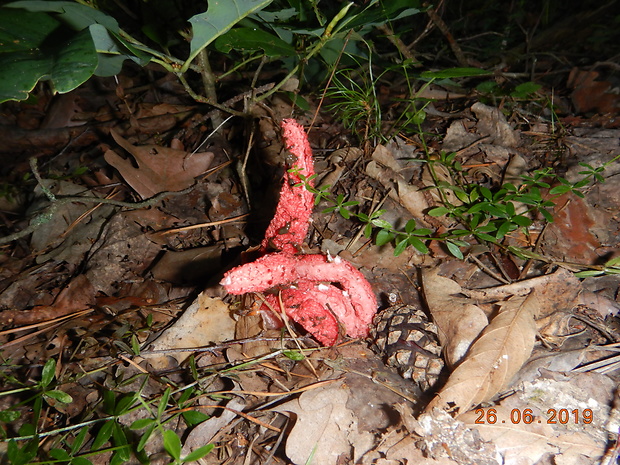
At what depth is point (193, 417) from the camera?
1.57 metres

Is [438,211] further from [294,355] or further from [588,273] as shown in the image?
[294,355]

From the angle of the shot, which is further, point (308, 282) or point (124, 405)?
point (308, 282)

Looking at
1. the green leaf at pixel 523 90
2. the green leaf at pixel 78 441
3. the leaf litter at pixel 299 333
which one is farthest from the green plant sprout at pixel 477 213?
the green leaf at pixel 78 441

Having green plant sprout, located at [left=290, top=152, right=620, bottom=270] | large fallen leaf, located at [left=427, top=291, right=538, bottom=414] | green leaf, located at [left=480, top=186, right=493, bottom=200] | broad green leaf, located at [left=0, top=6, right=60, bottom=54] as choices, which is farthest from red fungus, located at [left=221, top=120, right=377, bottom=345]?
broad green leaf, located at [left=0, top=6, right=60, bottom=54]

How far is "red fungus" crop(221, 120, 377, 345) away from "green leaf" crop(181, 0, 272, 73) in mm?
606

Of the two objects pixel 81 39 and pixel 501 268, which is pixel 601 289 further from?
pixel 81 39

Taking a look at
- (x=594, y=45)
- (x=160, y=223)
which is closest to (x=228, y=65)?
(x=160, y=223)

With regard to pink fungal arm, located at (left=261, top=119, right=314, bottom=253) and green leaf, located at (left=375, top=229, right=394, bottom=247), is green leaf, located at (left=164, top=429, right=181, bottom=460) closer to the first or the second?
pink fungal arm, located at (left=261, top=119, right=314, bottom=253)

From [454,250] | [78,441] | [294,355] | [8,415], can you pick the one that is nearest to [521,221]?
[454,250]

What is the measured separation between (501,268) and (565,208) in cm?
62

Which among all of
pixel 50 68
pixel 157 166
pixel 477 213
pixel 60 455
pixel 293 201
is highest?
pixel 50 68

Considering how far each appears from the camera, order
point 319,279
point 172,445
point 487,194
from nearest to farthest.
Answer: point 172,445
point 319,279
point 487,194

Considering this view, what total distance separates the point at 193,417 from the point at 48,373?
717mm

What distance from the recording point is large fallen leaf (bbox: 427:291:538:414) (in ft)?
4.98
